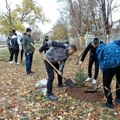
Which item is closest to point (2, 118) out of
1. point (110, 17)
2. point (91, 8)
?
point (91, 8)

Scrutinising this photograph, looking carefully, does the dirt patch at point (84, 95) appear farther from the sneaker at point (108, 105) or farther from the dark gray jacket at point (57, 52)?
the dark gray jacket at point (57, 52)

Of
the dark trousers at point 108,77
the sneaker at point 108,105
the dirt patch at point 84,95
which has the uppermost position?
the dark trousers at point 108,77

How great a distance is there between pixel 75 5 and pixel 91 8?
371 inches

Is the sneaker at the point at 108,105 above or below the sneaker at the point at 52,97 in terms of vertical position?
below

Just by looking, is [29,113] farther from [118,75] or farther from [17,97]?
[118,75]

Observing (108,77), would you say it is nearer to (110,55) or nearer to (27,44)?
(110,55)

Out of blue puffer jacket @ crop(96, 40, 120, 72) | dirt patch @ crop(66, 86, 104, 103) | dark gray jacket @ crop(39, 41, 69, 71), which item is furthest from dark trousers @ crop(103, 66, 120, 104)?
dark gray jacket @ crop(39, 41, 69, 71)

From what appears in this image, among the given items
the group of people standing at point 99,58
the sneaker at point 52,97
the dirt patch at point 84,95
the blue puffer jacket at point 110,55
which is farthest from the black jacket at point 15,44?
the blue puffer jacket at point 110,55

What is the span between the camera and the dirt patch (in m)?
7.18

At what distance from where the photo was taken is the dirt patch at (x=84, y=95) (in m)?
7.18

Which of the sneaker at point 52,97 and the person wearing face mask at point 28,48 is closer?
the sneaker at point 52,97

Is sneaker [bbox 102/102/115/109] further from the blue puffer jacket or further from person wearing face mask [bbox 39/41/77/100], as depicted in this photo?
person wearing face mask [bbox 39/41/77/100]

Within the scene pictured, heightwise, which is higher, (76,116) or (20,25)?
(20,25)

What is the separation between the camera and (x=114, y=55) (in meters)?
6.06
